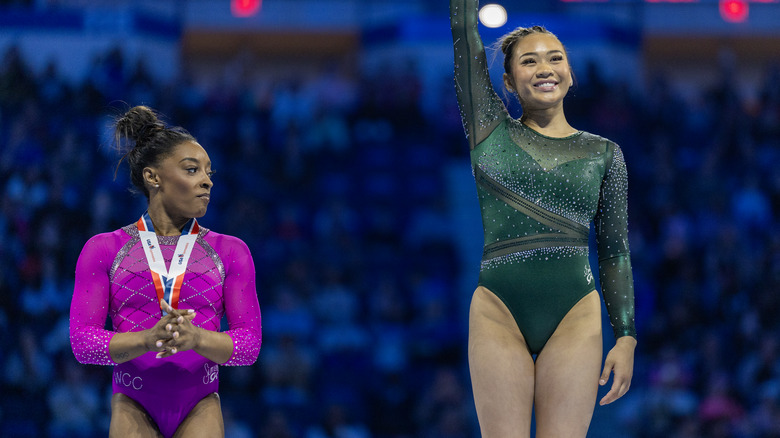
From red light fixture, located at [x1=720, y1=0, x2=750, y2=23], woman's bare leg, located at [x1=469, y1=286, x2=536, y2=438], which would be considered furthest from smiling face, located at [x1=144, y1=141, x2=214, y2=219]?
red light fixture, located at [x1=720, y1=0, x2=750, y2=23]

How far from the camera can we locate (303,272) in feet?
29.3

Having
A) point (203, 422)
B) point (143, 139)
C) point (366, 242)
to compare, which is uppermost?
point (143, 139)

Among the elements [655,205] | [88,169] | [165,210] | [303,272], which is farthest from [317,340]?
[165,210]

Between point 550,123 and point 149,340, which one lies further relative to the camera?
point 550,123

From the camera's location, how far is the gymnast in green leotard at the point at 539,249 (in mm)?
2924

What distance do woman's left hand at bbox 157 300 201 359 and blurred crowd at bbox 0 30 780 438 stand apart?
4.49 metres

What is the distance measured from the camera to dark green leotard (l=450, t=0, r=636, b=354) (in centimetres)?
307

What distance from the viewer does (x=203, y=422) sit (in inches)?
118

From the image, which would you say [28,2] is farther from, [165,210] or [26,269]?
[165,210]

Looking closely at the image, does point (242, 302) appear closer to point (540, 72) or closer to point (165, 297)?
point (165, 297)

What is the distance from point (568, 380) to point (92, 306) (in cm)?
153

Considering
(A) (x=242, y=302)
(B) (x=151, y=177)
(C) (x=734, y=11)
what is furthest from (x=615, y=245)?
(C) (x=734, y=11)

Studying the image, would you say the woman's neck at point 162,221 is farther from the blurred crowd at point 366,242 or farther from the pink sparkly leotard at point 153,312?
the blurred crowd at point 366,242

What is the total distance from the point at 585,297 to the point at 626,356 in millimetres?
231
